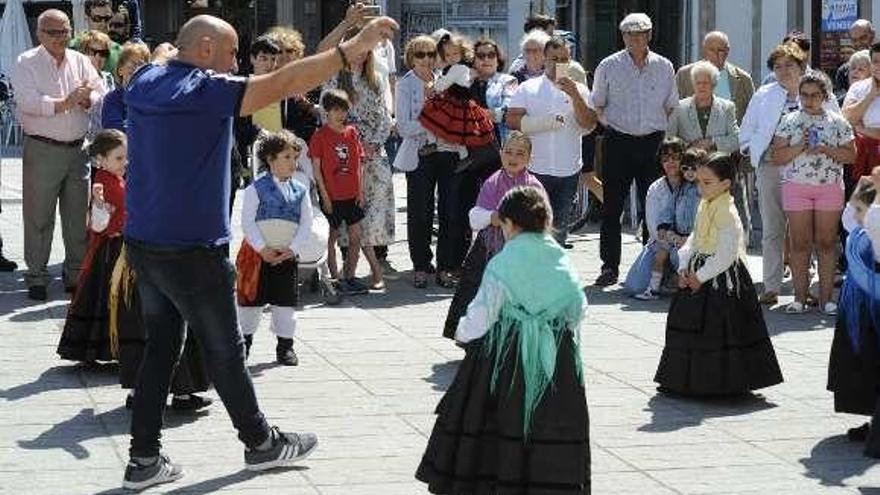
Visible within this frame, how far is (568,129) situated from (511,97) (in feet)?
1.91

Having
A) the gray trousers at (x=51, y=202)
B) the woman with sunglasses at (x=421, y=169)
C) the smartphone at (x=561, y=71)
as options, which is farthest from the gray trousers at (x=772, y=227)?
the gray trousers at (x=51, y=202)

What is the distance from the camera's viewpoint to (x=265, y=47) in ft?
40.1

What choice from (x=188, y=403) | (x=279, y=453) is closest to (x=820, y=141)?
(x=188, y=403)

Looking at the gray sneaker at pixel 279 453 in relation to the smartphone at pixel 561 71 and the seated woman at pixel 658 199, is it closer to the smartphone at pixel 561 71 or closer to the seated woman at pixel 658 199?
the seated woman at pixel 658 199

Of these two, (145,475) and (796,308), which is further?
(796,308)

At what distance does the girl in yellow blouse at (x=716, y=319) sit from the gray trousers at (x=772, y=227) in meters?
3.17

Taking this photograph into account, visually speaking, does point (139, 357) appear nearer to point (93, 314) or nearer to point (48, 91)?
point (93, 314)

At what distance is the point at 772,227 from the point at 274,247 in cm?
429

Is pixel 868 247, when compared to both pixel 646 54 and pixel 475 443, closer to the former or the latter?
pixel 475 443

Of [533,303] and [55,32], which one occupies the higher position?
[55,32]

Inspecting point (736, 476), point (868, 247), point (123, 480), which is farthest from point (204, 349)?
point (868, 247)

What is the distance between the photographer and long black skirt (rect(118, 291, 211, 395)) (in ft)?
28.2

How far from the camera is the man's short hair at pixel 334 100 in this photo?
41.4ft

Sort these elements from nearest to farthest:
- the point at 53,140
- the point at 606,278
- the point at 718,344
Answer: the point at 718,344
the point at 53,140
the point at 606,278
